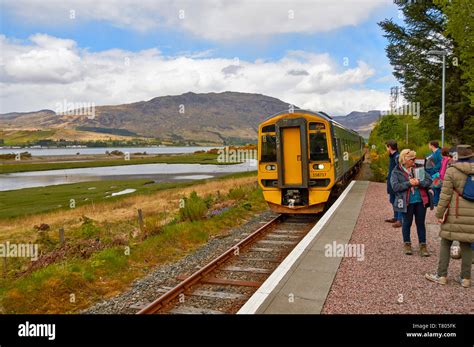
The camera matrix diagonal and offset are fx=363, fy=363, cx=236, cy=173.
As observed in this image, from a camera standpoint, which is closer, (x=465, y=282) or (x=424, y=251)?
(x=465, y=282)

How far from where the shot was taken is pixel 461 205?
505 cm

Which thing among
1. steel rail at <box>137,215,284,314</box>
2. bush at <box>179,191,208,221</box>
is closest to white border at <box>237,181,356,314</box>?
steel rail at <box>137,215,284,314</box>

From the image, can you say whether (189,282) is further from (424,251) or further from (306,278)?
(424,251)

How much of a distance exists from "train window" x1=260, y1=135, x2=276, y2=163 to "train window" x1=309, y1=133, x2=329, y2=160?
3.82 ft

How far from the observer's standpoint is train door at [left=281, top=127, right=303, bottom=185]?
1133 centimetres

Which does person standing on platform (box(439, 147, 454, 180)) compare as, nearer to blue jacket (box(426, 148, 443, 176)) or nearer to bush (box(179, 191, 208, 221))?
blue jacket (box(426, 148, 443, 176))

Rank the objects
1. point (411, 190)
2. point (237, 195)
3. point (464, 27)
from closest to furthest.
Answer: point (411, 190)
point (464, 27)
point (237, 195)

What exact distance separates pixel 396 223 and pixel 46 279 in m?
8.28

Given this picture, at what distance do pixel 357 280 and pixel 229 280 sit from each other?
2.36 meters

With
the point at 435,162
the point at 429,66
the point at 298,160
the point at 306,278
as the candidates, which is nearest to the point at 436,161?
the point at 435,162

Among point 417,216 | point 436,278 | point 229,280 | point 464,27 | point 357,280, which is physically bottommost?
point 229,280

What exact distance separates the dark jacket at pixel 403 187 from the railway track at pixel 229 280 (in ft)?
9.20
